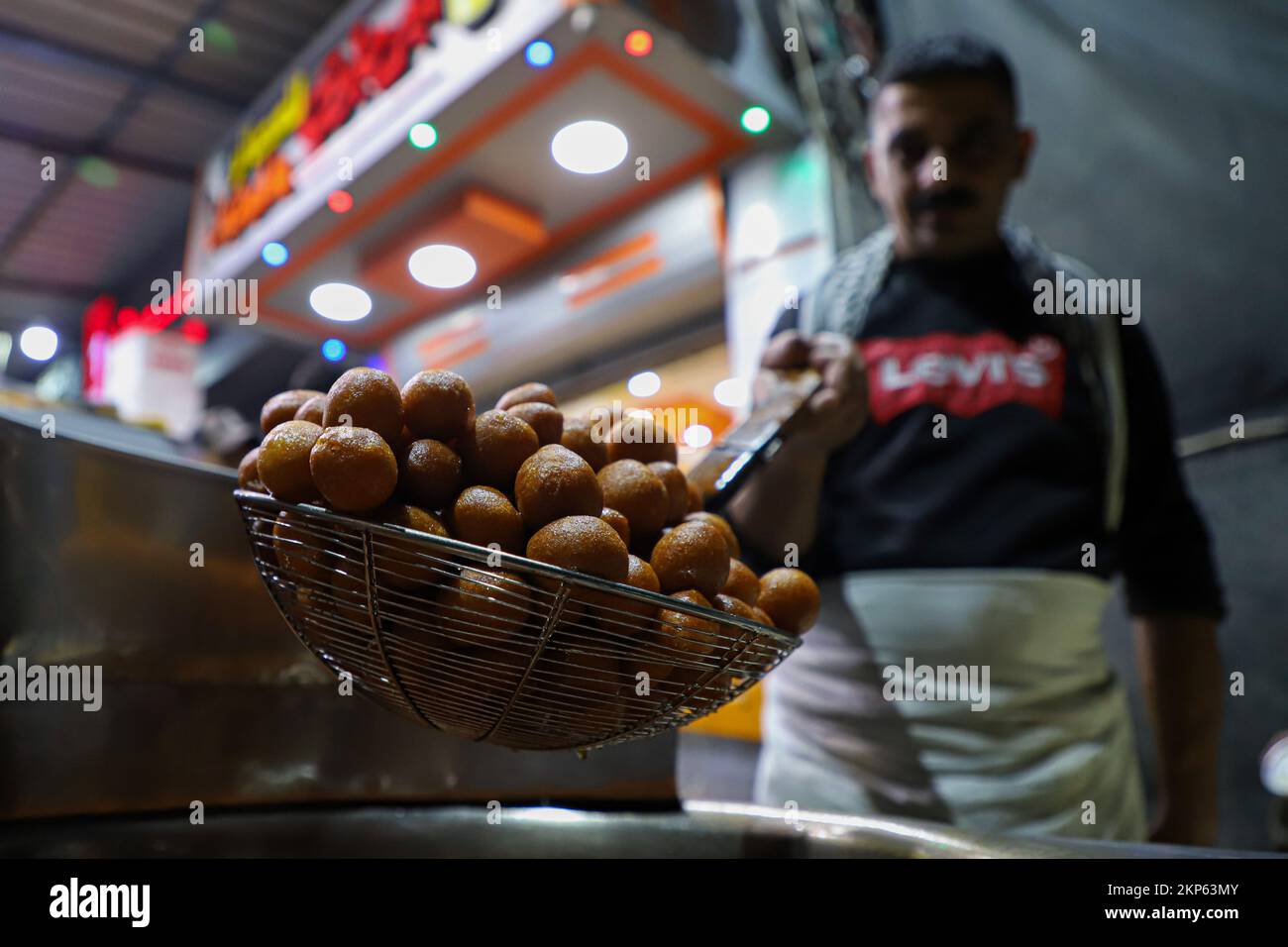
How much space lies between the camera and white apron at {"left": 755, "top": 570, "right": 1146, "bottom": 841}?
1.24 meters

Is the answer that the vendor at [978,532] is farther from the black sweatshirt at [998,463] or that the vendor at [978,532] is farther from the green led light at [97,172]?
the green led light at [97,172]

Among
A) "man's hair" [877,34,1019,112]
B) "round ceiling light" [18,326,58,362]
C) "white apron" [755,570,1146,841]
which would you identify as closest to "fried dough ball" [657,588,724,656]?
"white apron" [755,570,1146,841]

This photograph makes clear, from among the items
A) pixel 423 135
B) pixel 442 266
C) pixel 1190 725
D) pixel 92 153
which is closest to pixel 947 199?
pixel 1190 725

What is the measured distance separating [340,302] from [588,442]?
11.3 feet

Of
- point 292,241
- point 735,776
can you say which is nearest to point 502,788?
point 735,776

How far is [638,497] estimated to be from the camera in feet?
2.23

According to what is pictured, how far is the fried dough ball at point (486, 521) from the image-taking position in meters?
0.59

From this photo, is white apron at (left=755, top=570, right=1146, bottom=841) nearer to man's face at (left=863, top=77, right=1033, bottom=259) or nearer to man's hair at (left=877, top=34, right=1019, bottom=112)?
man's face at (left=863, top=77, right=1033, bottom=259)

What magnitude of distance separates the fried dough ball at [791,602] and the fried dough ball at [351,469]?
0.37 meters

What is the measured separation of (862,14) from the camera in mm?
2432

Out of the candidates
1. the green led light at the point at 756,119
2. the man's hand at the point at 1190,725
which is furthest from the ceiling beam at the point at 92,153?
the man's hand at the point at 1190,725

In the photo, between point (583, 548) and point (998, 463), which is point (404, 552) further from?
point (998, 463)

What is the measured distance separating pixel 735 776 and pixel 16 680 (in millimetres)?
1474
